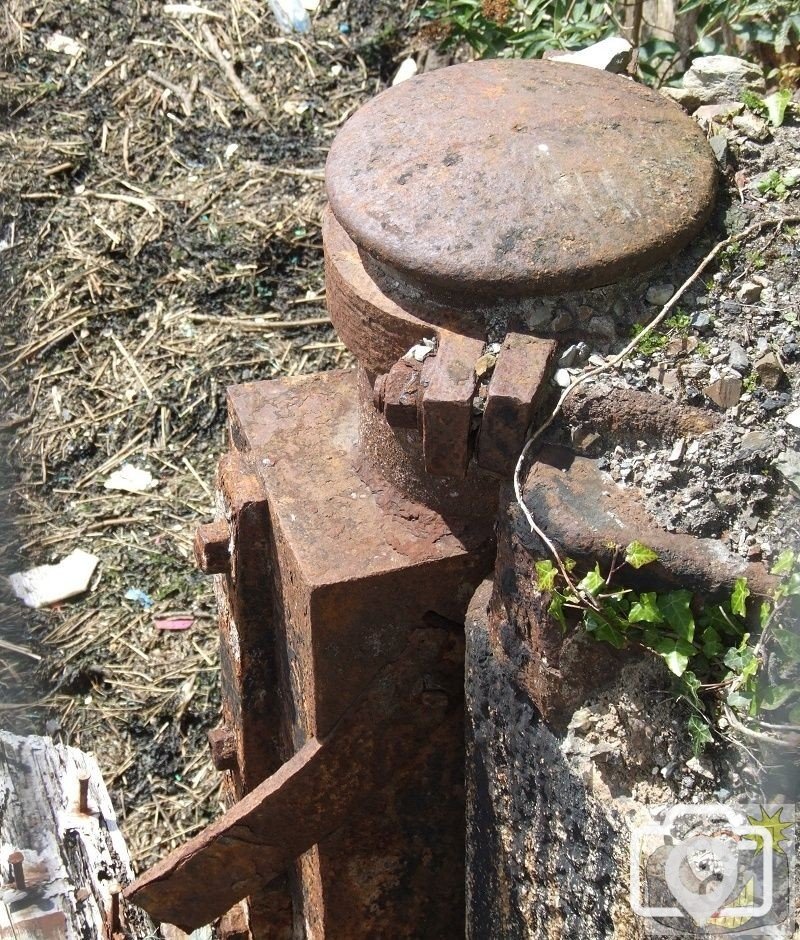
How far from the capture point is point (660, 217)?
68.7 inches

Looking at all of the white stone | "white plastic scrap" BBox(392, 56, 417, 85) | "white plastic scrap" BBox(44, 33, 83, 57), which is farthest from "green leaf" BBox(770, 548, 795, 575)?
"white plastic scrap" BBox(44, 33, 83, 57)

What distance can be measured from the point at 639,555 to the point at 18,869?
1602 mm

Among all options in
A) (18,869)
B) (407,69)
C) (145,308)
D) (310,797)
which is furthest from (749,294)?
(407,69)

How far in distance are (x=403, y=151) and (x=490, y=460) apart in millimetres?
528

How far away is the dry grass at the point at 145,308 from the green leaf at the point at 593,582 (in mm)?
2004

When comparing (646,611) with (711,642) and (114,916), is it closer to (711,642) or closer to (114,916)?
(711,642)

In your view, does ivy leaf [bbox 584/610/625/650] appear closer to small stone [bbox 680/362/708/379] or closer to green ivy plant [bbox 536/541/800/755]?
green ivy plant [bbox 536/541/800/755]

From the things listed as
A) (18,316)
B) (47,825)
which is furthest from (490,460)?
(18,316)

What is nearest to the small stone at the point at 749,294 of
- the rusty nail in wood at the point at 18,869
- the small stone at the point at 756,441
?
the small stone at the point at 756,441

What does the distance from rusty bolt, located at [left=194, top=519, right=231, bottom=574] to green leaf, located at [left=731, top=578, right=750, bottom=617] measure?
966 millimetres

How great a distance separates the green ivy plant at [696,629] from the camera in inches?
60.3

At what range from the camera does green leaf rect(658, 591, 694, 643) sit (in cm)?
157

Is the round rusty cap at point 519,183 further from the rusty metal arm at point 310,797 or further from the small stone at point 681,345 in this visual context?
the rusty metal arm at point 310,797

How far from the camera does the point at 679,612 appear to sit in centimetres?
158
